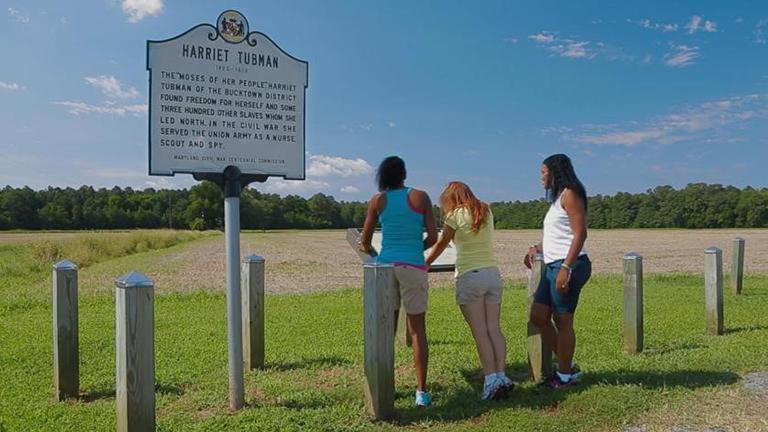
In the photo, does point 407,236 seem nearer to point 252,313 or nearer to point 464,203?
point 464,203

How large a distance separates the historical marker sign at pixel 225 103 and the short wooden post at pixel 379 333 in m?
1.29

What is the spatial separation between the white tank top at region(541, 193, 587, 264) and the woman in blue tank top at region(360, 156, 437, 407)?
0.94 m

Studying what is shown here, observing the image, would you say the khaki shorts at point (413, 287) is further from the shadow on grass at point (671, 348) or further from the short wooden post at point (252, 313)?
the shadow on grass at point (671, 348)

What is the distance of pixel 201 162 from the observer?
173 inches

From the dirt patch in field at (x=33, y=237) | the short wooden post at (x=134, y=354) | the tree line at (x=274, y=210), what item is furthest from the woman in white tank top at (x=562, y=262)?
the tree line at (x=274, y=210)

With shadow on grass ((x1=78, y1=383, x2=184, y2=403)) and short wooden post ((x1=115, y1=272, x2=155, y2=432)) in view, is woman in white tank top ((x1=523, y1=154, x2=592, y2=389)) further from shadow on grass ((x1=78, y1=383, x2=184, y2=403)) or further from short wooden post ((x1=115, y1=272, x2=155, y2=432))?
shadow on grass ((x1=78, y1=383, x2=184, y2=403))

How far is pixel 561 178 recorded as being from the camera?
4.45 meters

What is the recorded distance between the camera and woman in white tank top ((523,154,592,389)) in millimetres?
4332

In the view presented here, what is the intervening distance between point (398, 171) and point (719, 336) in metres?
4.73

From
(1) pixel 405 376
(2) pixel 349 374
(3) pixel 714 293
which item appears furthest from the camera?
(3) pixel 714 293

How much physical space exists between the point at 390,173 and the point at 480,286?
41.7 inches

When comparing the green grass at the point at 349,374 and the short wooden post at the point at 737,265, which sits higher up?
the short wooden post at the point at 737,265

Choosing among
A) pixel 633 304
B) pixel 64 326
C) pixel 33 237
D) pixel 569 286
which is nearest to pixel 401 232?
pixel 569 286

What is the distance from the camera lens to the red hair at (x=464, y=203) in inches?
170
